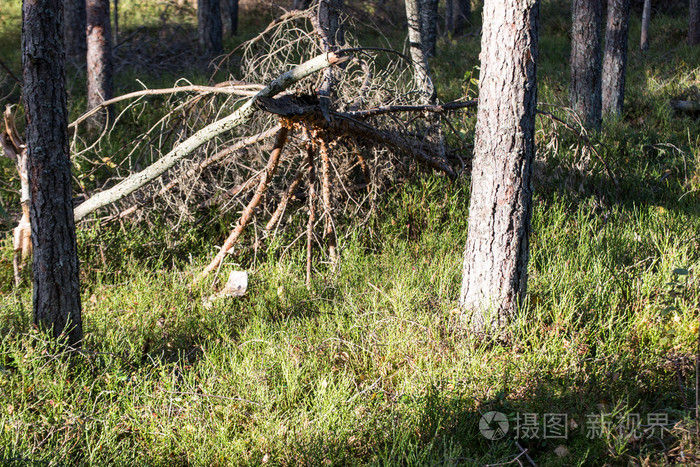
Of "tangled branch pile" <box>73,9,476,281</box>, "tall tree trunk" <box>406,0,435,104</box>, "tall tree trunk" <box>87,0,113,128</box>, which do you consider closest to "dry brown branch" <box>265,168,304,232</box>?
"tangled branch pile" <box>73,9,476,281</box>

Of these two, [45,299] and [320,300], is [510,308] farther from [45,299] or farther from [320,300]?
[45,299]

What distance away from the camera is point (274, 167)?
4551 millimetres

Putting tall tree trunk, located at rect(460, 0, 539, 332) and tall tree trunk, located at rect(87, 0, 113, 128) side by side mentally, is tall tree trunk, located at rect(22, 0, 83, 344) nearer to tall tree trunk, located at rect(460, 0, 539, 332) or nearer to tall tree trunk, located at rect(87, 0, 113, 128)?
tall tree trunk, located at rect(460, 0, 539, 332)

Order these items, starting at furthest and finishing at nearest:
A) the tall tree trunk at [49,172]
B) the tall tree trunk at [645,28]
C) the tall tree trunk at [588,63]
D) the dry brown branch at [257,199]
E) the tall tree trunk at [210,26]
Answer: the tall tree trunk at [210,26]
the tall tree trunk at [645,28]
the tall tree trunk at [588,63]
the dry brown branch at [257,199]
the tall tree trunk at [49,172]

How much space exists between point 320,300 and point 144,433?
1.59 metres

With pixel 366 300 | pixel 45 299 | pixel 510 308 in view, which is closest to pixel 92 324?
pixel 45 299

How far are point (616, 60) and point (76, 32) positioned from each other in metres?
10.7

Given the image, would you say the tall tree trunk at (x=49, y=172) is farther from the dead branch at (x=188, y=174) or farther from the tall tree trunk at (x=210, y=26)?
the tall tree trunk at (x=210, y=26)

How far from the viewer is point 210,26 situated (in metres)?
12.7

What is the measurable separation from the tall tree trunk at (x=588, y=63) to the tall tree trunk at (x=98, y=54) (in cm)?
638

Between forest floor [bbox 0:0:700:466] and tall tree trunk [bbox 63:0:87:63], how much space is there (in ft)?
25.7

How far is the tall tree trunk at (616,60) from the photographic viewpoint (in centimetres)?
795

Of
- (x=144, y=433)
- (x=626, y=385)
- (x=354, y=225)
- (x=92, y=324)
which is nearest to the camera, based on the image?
(x=144, y=433)

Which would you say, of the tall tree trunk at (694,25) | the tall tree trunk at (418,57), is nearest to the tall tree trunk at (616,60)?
the tall tree trunk at (418,57)
